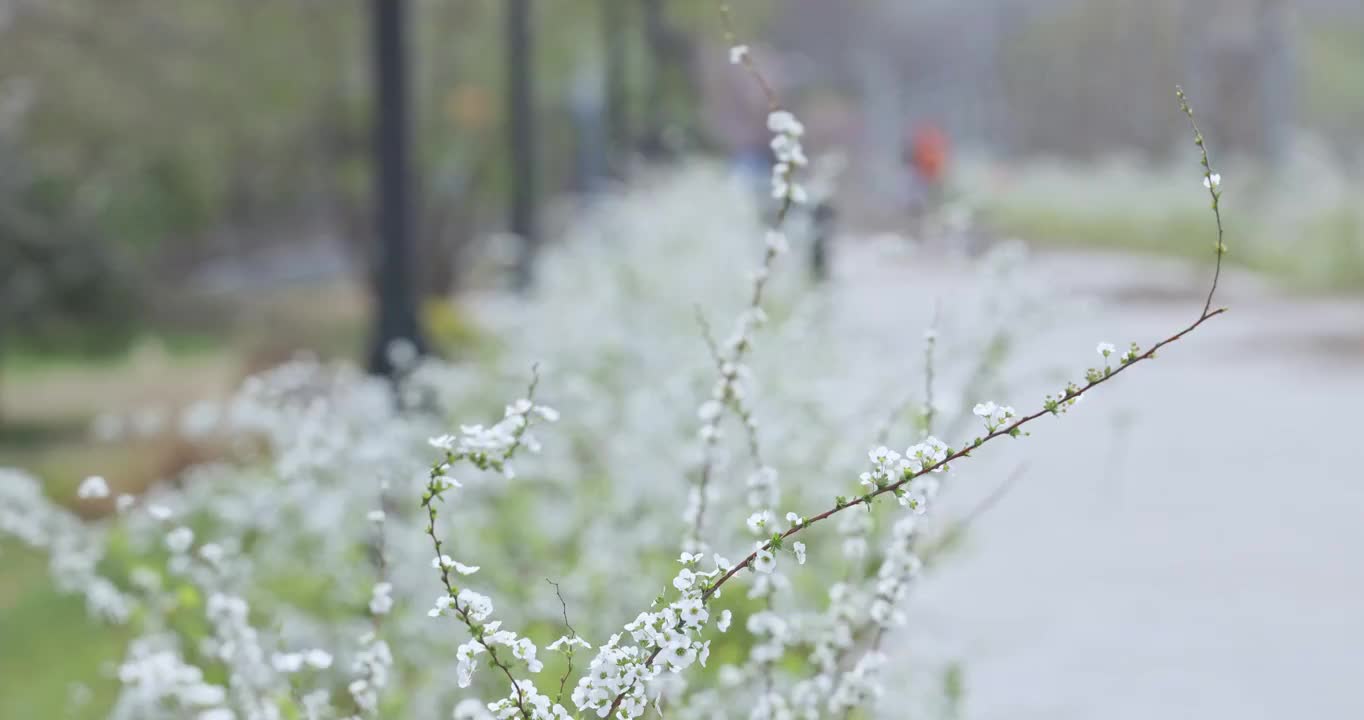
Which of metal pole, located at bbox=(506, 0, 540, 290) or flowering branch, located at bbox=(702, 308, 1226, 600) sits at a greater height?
metal pole, located at bbox=(506, 0, 540, 290)

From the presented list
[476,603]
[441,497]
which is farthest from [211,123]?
[476,603]

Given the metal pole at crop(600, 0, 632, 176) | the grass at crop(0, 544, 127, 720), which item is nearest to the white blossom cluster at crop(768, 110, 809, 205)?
the grass at crop(0, 544, 127, 720)

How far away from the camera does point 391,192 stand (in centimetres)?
669

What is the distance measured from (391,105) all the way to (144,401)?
814 cm

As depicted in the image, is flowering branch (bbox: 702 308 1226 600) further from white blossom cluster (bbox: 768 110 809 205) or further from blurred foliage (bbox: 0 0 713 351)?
blurred foliage (bbox: 0 0 713 351)

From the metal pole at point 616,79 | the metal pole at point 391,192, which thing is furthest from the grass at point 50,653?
the metal pole at point 616,79

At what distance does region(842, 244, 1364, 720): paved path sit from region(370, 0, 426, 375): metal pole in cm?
199

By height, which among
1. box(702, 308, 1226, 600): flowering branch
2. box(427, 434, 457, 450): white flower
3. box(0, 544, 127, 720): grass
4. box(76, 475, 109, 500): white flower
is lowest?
box(702, 308, 1226, 600): flowering branch

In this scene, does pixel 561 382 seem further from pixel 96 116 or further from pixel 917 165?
pixel 917 165

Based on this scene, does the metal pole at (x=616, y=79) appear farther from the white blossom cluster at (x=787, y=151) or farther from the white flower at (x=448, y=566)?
the white flower at (x=448, y=566)

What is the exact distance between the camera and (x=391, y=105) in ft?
21.7

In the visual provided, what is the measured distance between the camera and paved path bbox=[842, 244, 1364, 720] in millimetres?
4816

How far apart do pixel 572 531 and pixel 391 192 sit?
2.29 m

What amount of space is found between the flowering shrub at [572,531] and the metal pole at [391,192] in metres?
0.35
